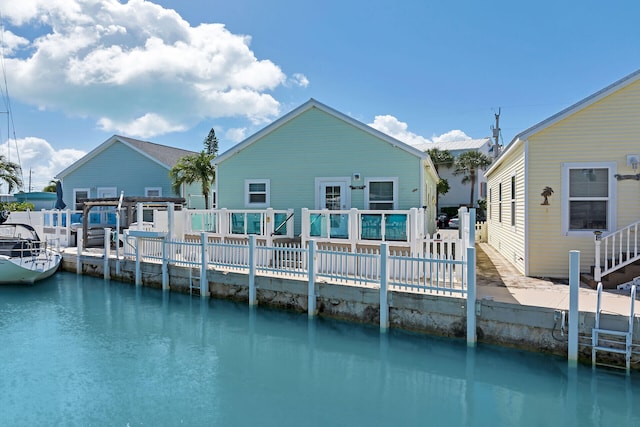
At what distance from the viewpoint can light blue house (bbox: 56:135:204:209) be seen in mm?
22344

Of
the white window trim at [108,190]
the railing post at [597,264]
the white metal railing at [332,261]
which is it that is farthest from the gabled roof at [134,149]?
the railing post at [597,264]

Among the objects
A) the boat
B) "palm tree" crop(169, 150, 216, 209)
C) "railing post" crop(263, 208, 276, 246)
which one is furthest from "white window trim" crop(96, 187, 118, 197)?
"railing post" crop(263, 208, 276, 246)

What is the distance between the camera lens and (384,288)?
848cm

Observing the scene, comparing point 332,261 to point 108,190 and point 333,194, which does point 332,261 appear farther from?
point 108,190

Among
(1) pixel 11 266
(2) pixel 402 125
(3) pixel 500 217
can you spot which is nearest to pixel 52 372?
(1) pixel 11 266

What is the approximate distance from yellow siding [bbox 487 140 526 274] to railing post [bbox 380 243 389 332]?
432 cm

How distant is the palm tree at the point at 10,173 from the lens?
105 ft

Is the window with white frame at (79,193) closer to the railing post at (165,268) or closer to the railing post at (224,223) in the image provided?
the railing post at (165,268)

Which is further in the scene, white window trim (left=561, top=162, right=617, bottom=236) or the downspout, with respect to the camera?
the downspout

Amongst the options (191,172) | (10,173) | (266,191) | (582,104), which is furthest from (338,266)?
(10,173)

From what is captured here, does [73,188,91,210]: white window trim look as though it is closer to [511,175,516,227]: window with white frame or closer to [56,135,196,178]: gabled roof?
[56,135,196,178]: gabled roof

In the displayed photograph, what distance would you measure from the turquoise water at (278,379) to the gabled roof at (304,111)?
6799 mm

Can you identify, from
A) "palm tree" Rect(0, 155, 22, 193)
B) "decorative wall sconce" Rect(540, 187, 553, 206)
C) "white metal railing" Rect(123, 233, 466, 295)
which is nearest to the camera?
"white metal railing" Rect(123, 233, 466, 295)

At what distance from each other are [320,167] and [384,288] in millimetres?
6981
